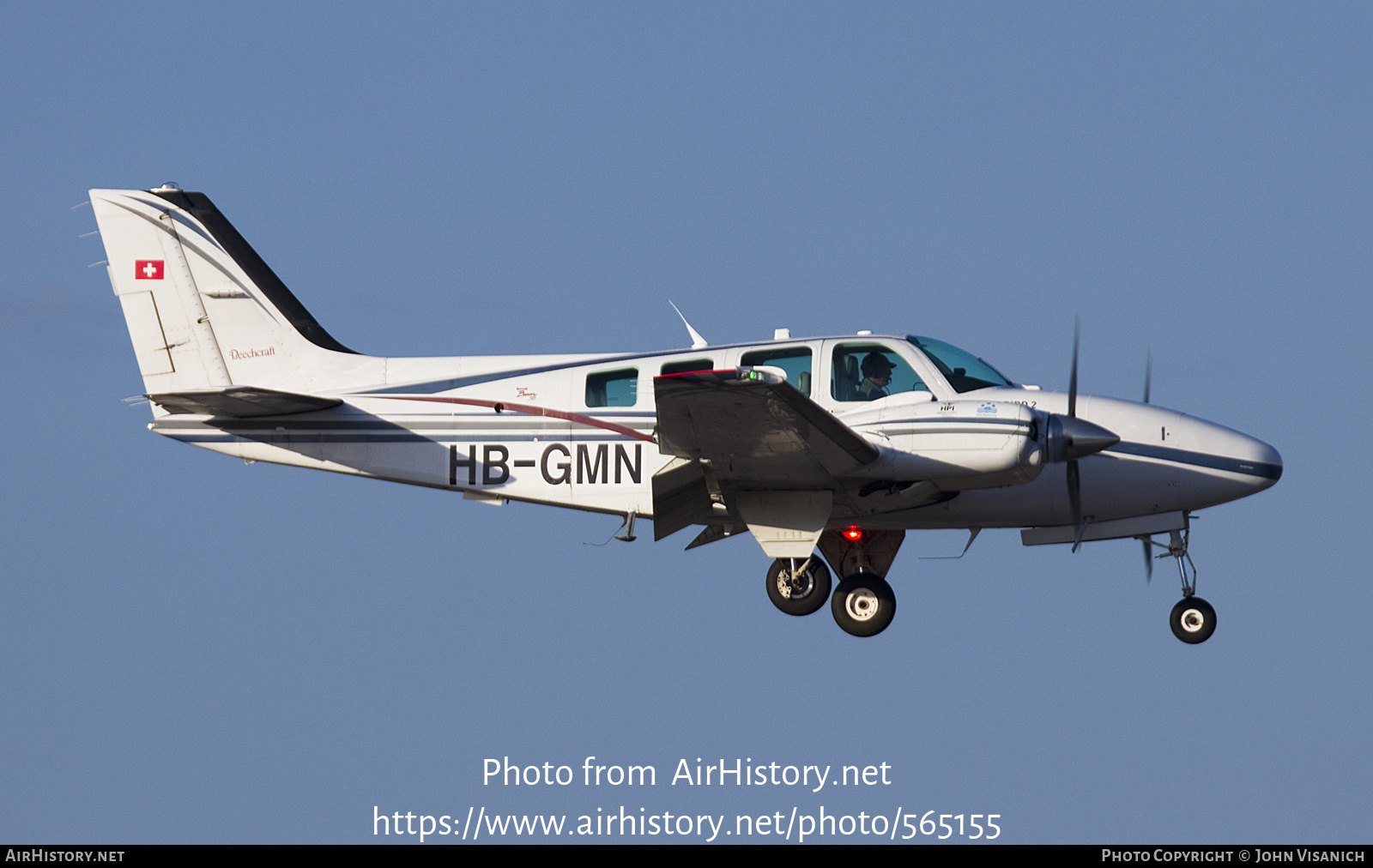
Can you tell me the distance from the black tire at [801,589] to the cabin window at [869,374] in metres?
3.07

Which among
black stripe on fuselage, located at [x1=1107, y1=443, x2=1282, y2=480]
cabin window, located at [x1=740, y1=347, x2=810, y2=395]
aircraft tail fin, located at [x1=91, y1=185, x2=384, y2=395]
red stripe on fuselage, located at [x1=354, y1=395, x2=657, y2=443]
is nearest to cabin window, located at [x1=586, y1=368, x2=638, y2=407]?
red stripe on fuselage, located at [x1=354, y1=395, x2=657, y2=443]

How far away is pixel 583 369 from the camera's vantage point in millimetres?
19297

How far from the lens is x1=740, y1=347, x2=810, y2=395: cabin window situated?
18516mm

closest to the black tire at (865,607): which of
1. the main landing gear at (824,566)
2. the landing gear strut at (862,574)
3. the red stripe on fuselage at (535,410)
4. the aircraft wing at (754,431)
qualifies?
the landing gear strut at (862,574)

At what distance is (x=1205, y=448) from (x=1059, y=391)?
1.75 meters

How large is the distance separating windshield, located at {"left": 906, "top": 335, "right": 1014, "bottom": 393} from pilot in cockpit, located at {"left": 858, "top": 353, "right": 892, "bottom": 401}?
0.44m

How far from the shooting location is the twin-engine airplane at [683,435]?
17.9m

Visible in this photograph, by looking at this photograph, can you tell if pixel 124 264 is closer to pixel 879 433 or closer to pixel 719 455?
pixel 719 455

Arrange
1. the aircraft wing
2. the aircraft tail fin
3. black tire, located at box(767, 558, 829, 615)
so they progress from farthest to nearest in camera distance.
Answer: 1. black tire, located at box(767, 558, 829, 615)
2. the aircraft tail fin
3. the aircraft wing

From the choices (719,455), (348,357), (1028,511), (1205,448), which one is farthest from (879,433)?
(348,357)

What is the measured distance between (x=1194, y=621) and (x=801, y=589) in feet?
15.2

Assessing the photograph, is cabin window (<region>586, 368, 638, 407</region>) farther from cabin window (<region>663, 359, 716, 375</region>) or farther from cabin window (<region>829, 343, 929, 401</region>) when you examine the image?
cabin window (<region>829, 343, 929, 401</region>)

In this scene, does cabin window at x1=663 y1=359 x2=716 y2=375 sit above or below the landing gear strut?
above

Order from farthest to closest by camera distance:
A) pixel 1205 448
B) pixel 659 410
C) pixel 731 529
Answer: pixel 731 529, pixel 1205 448, pixel 659 410
